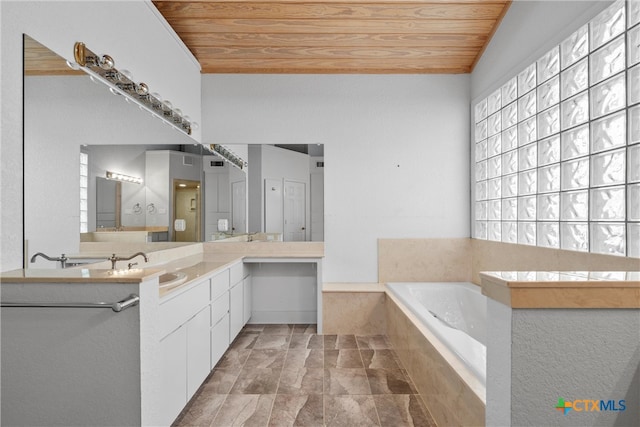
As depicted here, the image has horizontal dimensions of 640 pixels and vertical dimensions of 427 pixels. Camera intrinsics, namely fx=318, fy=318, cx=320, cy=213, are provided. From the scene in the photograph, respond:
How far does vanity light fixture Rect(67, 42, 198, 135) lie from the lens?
1652mm

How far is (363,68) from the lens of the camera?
3174 mm

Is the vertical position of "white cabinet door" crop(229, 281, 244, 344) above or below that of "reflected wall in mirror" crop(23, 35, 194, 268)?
below

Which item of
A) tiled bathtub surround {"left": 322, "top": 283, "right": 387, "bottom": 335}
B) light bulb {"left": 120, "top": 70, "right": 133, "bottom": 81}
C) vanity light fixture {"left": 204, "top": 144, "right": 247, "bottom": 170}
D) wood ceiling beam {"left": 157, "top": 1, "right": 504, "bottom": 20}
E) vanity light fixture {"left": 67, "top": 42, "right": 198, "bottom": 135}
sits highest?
wood ceiling beam {"left": 157, "top": 1, "right": 504, "bottom": 20}

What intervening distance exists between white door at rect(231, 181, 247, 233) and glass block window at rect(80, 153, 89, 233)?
158 centimetres

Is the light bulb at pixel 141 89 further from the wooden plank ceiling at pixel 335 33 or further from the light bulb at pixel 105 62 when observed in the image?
the wooden plank ceiling at pixel 335 33

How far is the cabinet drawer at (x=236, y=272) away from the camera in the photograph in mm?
2654

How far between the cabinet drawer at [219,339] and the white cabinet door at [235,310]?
0.34 ft

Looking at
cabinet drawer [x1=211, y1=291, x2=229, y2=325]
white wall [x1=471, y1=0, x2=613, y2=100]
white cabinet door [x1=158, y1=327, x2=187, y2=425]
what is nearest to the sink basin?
white cabinet door [x1=158, y1=327, x2=187, y2=425]

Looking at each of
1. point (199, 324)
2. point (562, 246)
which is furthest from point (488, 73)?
point (199, 324)

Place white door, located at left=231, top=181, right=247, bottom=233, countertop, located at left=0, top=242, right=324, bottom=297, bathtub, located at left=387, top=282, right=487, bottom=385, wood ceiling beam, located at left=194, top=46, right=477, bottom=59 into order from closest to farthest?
1. countertop, located at left=0, top=242, right=324, bottom=297
2. bathtub, located at left=387, top=282, right=487, bottom=385
3. wood ceiling beam, located at left=194, top=46, right=477, bottom=59
4. white door, located at left=231, top=181, right=247, bottom=233

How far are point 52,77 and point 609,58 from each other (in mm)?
2729

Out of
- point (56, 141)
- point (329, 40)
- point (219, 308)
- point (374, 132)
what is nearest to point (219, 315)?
point (219, 308)

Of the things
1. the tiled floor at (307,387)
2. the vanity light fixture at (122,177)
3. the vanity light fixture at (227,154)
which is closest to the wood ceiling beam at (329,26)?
the vanity light fixture at (227,154)

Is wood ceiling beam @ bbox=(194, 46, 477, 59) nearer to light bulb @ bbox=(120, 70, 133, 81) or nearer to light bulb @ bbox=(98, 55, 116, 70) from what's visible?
light bulb @ bbox=(120, 70, 133, 81)
